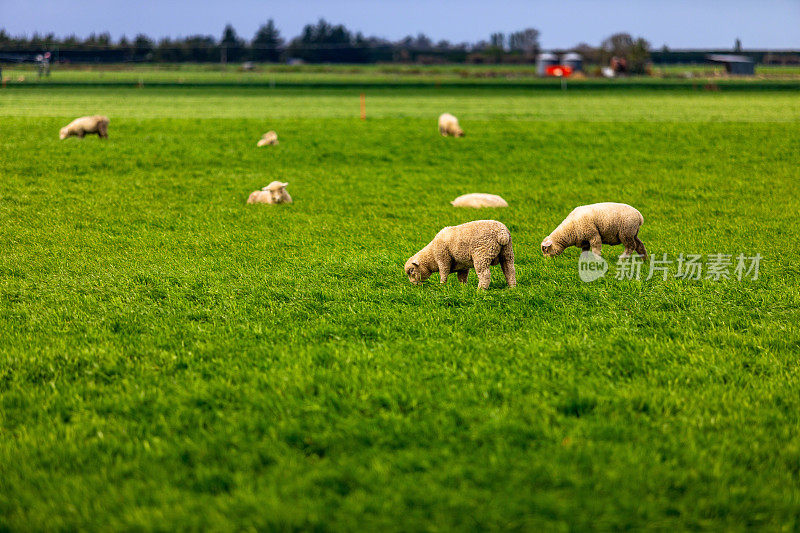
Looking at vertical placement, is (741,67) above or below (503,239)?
above

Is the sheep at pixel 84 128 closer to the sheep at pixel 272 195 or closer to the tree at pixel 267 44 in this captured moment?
the sheep at pixel 272 195

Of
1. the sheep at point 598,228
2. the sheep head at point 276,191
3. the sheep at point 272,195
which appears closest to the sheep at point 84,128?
the sheep at point 272,195

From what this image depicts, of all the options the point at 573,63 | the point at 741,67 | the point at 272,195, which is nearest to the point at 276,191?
the point at 272,195

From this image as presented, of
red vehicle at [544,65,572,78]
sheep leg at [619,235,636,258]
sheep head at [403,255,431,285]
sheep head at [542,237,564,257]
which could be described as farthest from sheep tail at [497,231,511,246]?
red vehicle at [544,65,572,78]

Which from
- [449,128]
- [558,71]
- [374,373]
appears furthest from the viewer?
[558,71]

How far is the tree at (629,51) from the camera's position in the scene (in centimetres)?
10436

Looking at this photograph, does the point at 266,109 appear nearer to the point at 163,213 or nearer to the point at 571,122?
the point at 571,122

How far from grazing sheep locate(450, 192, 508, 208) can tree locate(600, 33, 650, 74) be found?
310ft

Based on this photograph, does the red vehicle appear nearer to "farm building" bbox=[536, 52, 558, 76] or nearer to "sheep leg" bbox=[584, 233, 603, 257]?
"farm building" bbox=[536, 52, 558, 76]

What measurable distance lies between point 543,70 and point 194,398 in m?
105

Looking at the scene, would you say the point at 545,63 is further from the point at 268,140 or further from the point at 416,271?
the point at 416,271

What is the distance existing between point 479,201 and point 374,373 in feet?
30.9

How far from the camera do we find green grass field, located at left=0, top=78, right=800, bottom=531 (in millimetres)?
4270

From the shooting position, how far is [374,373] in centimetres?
608
